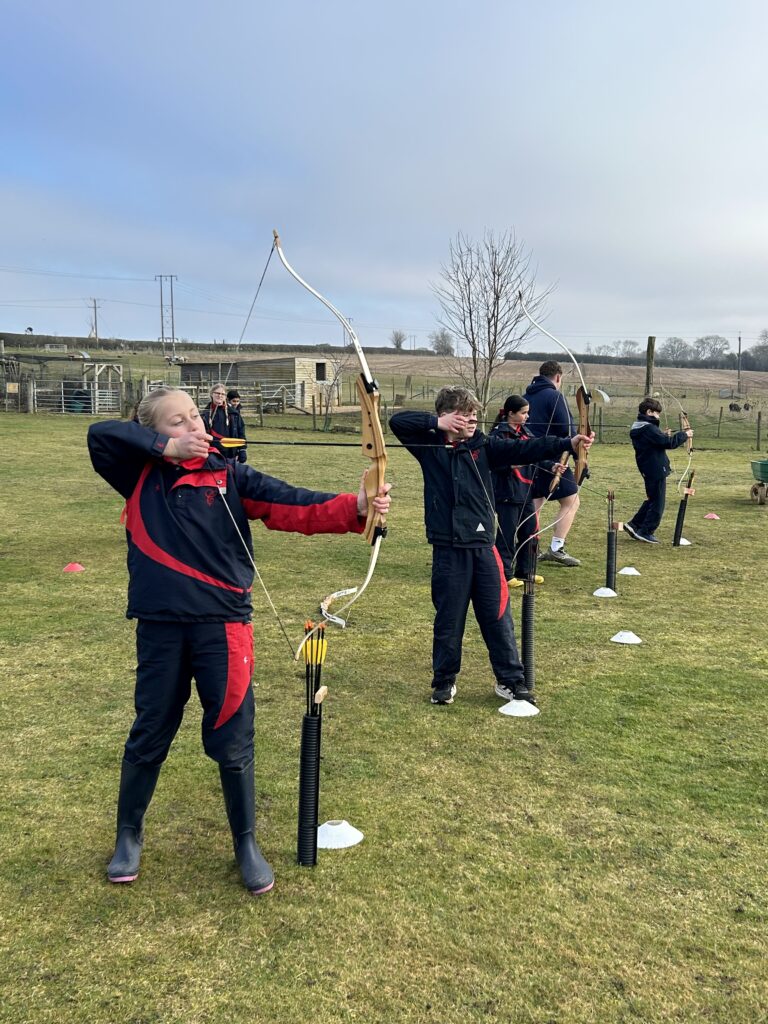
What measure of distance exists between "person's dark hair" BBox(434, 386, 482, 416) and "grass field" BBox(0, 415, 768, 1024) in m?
1.92

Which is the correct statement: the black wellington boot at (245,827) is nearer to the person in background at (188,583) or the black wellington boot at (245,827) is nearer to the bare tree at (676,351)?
the person in background at (188,583)

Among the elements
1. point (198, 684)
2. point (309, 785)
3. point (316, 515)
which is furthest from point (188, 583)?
point (309, 785)

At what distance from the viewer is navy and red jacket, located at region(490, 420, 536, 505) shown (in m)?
8.44

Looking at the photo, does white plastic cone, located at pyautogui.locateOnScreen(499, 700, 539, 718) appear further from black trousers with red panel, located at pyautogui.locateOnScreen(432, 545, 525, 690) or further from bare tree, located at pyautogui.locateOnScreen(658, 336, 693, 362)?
bare tree, located at pyautogui.locateOnScreen(658, 336, 693, 362)

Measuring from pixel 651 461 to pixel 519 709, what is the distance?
680 centimetres

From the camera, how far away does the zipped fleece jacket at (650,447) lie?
36.9 ft

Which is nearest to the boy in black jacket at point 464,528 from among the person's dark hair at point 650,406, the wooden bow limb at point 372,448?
the wooden bow limb at point 372,448

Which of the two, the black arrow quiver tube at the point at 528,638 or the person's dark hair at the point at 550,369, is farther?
the person's dark hair at the point at 550,369

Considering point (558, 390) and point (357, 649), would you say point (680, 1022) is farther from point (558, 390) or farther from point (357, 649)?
point (558, 390)

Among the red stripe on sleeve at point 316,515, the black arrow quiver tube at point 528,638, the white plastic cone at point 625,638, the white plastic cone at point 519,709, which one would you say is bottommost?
the white plastic cone at point 519,709

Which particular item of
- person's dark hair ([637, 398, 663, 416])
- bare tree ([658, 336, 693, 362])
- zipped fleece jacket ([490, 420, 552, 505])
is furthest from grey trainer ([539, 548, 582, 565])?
bare tree ([658, 336, 693, 362])

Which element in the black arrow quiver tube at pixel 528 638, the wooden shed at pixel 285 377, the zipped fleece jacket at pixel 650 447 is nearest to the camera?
the black arrow quiver tube at pixel 528 638

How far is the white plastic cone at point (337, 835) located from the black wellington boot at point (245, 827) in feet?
1.09

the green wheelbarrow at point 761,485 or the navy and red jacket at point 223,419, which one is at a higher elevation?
the navy and red jacket at point 223,419
